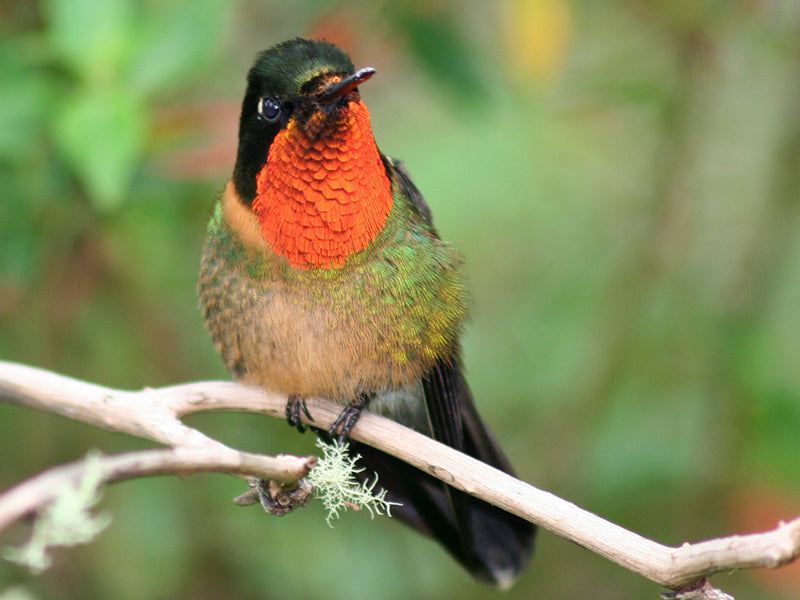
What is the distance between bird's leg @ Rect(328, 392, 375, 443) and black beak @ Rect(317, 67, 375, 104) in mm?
722

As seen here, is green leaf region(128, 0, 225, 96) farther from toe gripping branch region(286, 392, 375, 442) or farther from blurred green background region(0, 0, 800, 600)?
toe gripping branch region(286, 392, 375, 442)

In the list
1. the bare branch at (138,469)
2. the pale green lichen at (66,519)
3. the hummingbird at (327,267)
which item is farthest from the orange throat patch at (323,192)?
the pale green lichen at (66,519)

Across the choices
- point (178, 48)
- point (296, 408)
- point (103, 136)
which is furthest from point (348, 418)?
point (178, 48)

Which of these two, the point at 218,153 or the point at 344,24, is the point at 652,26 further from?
the point at 218,153

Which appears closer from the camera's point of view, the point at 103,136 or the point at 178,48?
the point at 103,136

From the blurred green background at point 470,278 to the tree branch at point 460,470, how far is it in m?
0.86

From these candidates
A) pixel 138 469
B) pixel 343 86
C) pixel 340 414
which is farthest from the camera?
pixel 340 414

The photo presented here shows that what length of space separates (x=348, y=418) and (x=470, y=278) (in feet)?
3.82

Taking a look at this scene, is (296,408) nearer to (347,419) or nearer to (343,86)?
(347,419)

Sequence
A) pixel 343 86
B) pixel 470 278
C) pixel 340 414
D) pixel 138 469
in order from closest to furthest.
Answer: pixel 138 469
pixel 343 86
pixel 340 414
pixel 470 278

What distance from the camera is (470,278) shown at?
3492 millimetres

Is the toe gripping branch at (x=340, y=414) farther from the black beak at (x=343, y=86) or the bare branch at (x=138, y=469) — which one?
the bare branch at (x=138, y=469)

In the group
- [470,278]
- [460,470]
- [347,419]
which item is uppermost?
[470,278]

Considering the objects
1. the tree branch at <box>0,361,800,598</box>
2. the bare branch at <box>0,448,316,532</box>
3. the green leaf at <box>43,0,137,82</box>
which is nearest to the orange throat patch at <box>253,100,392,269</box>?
the tree branch at <box>0,361,800,598</box>
